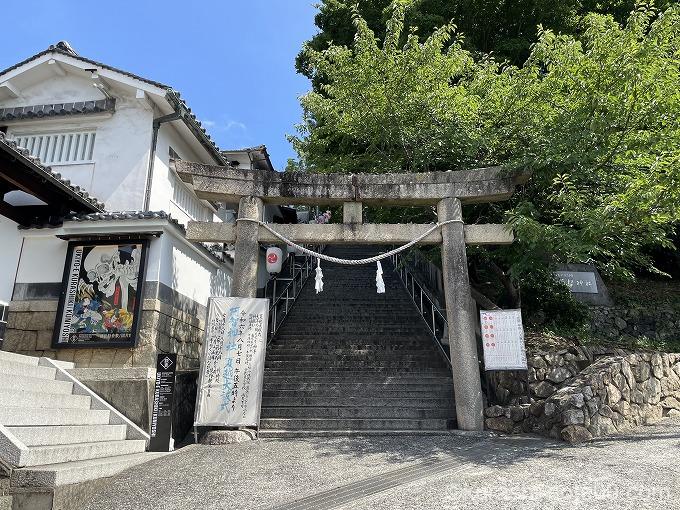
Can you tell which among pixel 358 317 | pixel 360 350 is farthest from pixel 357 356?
pixel 358 317

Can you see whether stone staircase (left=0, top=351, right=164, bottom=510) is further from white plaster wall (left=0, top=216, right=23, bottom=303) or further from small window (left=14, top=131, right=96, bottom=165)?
small window (left=14, top=131, right=96, bottom=165)

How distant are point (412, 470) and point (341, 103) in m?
8.30

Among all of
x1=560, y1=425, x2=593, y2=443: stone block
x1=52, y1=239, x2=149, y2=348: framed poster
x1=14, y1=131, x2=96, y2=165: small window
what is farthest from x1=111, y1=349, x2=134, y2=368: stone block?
x1=560, y1=425, x2=593, y2=443: stone block

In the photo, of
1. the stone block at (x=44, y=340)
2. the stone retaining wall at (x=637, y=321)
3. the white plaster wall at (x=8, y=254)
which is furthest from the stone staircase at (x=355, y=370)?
the white plaster wall at (x=8, y=254)

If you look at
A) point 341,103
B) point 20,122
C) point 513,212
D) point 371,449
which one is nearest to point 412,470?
point 371,449

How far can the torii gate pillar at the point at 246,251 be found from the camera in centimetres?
851

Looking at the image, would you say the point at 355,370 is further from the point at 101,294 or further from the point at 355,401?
the point at 101,294

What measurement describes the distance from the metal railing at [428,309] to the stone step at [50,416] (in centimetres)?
707

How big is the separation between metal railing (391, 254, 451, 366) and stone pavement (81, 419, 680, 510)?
4.14m

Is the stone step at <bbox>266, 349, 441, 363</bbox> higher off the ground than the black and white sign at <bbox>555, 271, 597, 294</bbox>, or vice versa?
the black and white sign at <bbox>555, 271, 597, 294</bbox>

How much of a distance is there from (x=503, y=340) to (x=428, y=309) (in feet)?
16.5

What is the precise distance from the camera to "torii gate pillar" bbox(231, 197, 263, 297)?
8508mm

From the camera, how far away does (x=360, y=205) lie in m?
9.10

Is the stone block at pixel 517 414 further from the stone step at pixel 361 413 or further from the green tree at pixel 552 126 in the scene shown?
the green tree at pixel 552 126
